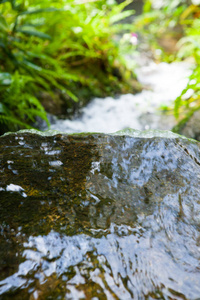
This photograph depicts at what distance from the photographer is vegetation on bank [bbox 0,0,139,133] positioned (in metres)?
2.42

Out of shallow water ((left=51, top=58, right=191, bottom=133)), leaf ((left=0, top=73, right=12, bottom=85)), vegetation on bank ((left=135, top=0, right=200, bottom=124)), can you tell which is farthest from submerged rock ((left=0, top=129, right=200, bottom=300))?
vegetation on bank ((left=135, top=0, right=200, bottom=124))

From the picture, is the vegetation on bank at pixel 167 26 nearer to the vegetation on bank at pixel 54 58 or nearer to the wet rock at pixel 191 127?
the vegetation on bank at pixel 54 58

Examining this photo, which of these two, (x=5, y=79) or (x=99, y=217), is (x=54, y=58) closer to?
(x=5, y=79)

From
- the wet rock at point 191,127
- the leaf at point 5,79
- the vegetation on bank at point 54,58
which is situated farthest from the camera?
the wet rock at point 191,127

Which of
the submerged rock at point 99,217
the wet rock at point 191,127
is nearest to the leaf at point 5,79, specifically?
the submerged rock at point 99,217

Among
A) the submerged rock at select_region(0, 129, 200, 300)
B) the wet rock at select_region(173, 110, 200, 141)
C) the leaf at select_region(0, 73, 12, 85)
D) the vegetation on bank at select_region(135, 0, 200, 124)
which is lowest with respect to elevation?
the submerged rock at select_region(0, 129, 200, 300)

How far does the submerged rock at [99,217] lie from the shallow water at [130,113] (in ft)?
4.20

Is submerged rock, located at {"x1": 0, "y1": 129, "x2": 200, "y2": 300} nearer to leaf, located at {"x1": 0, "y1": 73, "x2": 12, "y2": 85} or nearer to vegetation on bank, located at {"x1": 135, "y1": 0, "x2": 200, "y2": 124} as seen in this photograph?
leaf, located at {"x1": 0, "y1": 73, "x2": 12, "y2": 85}

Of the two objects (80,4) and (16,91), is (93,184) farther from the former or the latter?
(80,4)

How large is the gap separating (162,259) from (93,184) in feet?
1.67

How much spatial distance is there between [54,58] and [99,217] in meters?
3.05

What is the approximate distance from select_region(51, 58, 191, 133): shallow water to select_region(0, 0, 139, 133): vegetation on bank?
0.88ft

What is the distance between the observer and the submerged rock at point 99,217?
2.75 ft

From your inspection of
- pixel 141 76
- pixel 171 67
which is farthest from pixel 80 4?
pixel 171 67
